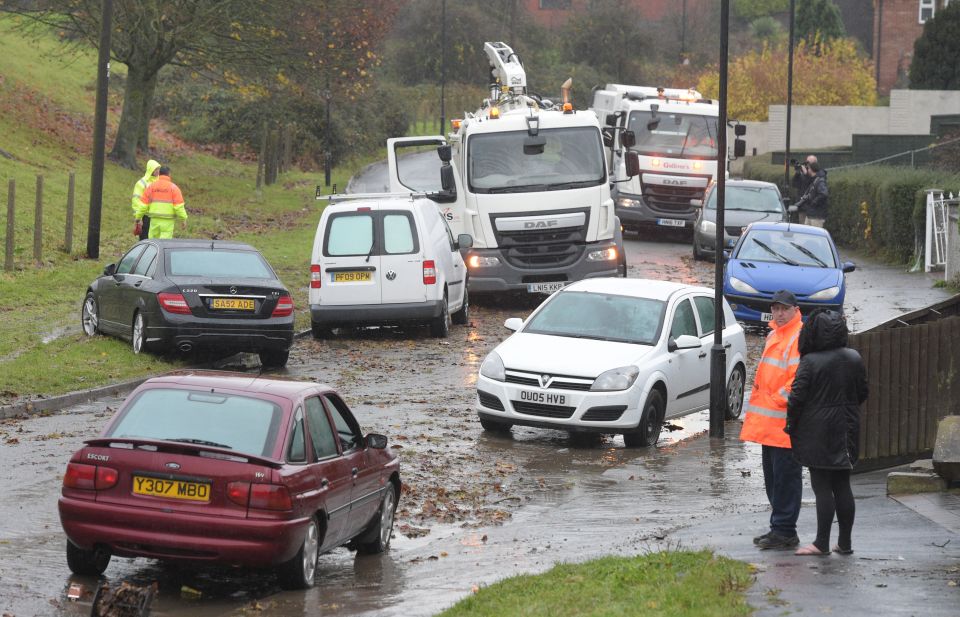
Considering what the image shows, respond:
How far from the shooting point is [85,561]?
9.17 meters

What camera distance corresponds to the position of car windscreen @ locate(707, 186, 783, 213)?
1309 inches

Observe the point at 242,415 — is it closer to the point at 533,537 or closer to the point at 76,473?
the point at 76,473

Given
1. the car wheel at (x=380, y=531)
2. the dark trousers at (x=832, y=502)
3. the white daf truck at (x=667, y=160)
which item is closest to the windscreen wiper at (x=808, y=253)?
the white daf truck at (x=667, y=160)

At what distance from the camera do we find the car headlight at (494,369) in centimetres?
1507

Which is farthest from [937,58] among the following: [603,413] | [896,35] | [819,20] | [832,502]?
[832,502]

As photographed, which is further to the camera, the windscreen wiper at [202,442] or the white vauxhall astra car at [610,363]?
the white vauxhall astra car at [610,363]

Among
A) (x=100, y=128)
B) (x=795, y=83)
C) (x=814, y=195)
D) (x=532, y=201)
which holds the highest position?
(x=795, y=83)

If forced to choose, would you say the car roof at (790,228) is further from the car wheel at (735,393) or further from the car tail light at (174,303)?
the car tail light at (174,303)

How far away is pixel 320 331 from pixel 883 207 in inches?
646

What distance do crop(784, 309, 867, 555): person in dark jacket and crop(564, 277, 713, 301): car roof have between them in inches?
273

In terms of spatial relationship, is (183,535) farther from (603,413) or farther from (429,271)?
(429,271)

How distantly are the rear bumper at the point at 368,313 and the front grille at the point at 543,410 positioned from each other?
274 inches

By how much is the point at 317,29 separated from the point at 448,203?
21766 mm

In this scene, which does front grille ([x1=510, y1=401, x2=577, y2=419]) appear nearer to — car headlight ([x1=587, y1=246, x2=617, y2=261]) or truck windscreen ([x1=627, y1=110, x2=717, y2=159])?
car headlight ([x1=587, y1=246, x2=617, y2=261])
